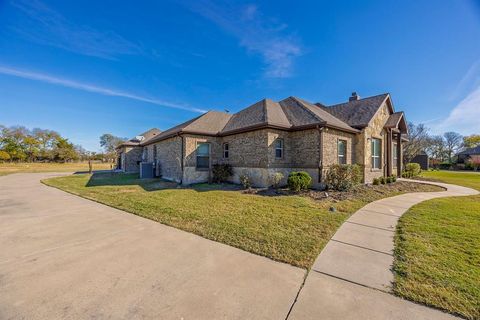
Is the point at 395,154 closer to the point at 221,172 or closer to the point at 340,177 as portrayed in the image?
the point at 340,177

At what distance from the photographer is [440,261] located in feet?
11.2

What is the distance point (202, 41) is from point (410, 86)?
48.2 feet

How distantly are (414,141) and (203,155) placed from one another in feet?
108

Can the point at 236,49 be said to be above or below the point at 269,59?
above

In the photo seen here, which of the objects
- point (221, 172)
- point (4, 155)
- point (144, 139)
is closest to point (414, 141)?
point (221, 172)

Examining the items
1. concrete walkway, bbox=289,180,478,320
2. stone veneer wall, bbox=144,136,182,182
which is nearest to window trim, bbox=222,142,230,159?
stone veneer wall, bbox=144,136,182,182

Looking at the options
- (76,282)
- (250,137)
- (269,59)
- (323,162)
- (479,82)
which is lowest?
(76,282)

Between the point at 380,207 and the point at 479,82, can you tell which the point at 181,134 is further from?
the point at 479,82

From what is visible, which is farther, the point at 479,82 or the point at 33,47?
the point at 479,82

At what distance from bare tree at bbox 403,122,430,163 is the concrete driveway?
110 ft

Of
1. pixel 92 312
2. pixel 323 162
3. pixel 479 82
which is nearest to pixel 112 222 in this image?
pixel 92 312

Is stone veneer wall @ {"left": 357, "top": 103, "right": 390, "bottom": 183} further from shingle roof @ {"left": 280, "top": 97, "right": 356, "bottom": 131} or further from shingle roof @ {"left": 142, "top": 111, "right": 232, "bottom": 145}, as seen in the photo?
shingle roof @ {"left": 142, "top": 111, "right": 232, "bottom": 145}

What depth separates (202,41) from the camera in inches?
511

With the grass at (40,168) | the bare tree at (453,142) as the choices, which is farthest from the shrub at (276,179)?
the bare tree at (453,142)
